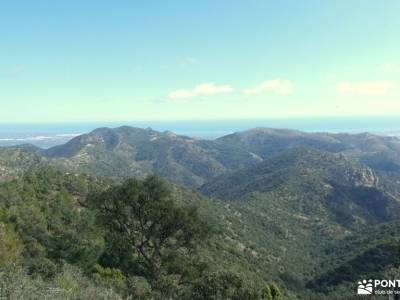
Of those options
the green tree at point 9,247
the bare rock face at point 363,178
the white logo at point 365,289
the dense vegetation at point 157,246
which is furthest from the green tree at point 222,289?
the bare rock face at point 363,178

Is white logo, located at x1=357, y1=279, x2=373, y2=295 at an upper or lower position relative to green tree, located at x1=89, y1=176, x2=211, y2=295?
lower

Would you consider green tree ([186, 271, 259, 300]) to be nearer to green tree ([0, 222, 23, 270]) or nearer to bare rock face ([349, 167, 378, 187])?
green tree ([0, 222, 23, 270])

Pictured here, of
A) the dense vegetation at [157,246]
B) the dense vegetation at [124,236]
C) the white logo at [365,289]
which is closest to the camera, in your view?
the dense vegetation at [157,246]

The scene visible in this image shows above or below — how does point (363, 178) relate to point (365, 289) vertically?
below

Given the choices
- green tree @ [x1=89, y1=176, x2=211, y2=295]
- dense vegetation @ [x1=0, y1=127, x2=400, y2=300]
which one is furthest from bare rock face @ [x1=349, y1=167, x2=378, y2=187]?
green tree @ [x1=89, y1=176, x2=211, y2=295]

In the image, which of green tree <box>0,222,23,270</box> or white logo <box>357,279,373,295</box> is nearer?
green tree <box>0,222,23,270</box>

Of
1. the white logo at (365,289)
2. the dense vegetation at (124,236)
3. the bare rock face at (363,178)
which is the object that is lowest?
the bare rock face at (363,178)

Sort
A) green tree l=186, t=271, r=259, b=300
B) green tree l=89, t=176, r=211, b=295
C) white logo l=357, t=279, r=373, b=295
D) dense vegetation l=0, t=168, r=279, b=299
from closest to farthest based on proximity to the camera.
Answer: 1. green tree l=186, t=271, r=259, b=300
2. dense vegetation l=0, t=168, r=279, b=299
3. white logo l=357, t=279, r=373, b=295
4. green tree l=89, t=176, r=211, b=295

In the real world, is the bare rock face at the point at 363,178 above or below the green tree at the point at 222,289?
below

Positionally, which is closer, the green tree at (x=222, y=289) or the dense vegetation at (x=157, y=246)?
the green tree at (x=222, y=289)

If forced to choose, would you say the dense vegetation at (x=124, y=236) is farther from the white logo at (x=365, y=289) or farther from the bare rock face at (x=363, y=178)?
the bare rock face at (x=363, y=178)

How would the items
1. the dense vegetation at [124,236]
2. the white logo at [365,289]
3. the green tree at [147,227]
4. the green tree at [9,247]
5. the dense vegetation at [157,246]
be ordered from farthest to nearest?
the green tree at [147,227], the white logo at [365,289], the dense vegetation at [124,236], the green tree at [9,247], the dense vegetation at [157,246]

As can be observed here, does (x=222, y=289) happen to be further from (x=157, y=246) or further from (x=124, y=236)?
(x=124, y=236)

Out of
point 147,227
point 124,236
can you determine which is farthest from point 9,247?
point 147,227
